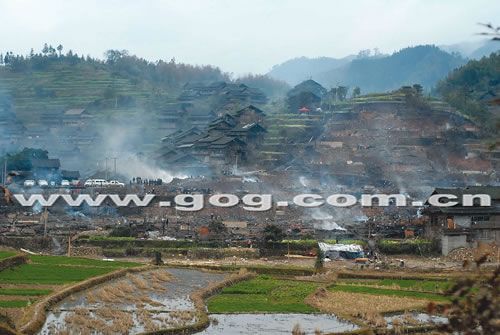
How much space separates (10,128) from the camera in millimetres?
67375

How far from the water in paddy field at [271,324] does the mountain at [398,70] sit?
124 m

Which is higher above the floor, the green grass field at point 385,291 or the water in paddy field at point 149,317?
the green grass field at point 385,291

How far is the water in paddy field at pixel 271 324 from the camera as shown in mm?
18359

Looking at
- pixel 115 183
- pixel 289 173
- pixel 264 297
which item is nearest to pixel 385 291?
pixel 264 297

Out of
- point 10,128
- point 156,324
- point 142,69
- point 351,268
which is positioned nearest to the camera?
point 156,324

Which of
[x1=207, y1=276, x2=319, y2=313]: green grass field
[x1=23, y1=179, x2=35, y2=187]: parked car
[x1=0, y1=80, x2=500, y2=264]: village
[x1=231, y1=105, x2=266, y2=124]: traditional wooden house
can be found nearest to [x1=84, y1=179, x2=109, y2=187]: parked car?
[x1=0, y1=80, x2=500, y2=264]: village

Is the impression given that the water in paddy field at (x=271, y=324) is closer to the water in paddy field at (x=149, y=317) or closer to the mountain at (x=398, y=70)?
the water in paddy field at (x=149, y=317)

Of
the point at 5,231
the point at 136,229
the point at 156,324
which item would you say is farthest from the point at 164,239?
the point at 156,324

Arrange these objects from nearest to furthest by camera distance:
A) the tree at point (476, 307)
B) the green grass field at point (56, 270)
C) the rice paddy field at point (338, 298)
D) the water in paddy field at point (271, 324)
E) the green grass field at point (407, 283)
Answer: the tree at point (476, 307)
the water in paddy field at point (271, 324)
the rice paddy field at point (338, 298)
the green grass field at point (56, 270)
the green grass field at point (407, 283)

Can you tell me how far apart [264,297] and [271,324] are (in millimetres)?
4407

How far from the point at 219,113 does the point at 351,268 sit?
3742 cm

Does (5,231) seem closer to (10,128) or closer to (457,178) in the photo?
(457,178)

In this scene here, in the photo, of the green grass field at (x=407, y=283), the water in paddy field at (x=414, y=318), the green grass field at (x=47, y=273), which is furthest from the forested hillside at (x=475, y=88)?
the water in paddy field at (x=414, y=318)

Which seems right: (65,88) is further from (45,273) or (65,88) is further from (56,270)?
(45,273)
